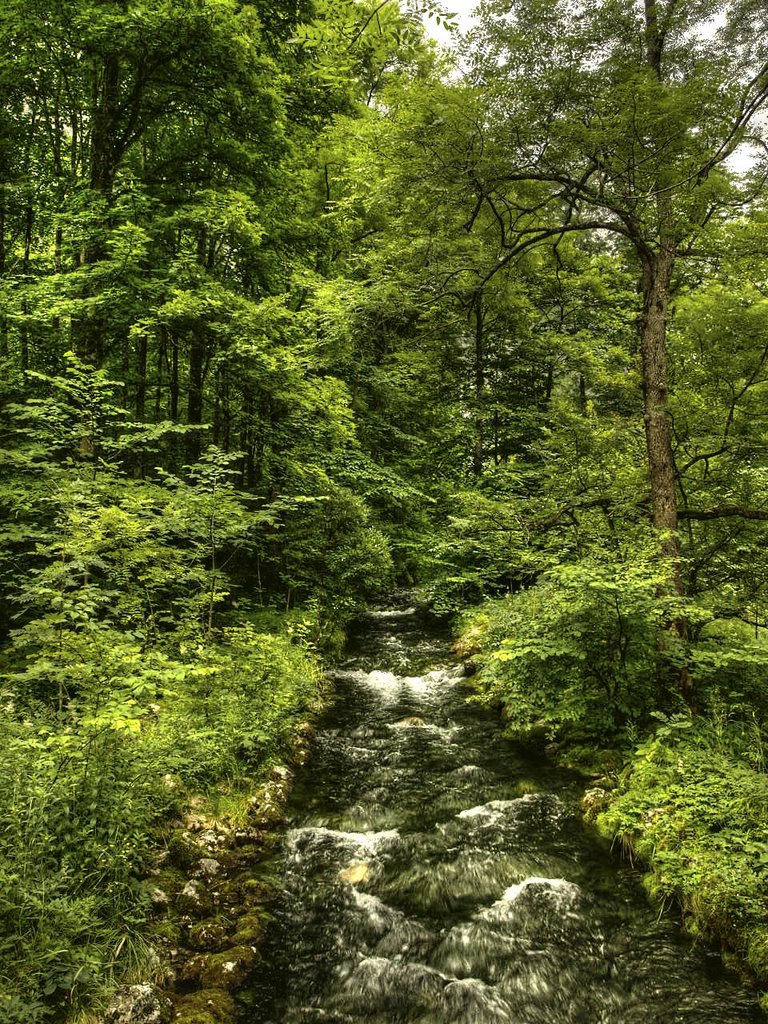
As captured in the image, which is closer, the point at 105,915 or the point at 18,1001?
the point at 18,1001

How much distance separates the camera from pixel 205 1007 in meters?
3.76

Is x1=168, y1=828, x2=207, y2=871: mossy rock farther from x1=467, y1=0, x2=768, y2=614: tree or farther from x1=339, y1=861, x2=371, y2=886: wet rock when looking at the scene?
x1=467, y1=0, x2=768, y2=614: tree

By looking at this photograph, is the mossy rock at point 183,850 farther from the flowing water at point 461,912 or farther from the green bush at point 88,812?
the flowing water at point 461,912

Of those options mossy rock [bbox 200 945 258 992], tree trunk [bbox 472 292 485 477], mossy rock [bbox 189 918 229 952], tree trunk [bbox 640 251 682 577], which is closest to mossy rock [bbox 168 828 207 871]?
mossy rock [bbox 189 918 229 952]

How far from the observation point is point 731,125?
677cm

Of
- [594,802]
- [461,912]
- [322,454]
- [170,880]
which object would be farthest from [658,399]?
[170,880]

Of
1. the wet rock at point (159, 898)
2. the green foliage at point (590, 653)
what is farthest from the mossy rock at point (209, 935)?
the green foliage at point (590, 653)

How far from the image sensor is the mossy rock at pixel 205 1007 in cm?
364

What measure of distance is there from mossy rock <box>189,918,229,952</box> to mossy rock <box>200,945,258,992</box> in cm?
9

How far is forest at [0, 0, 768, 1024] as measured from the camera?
14.3 ft

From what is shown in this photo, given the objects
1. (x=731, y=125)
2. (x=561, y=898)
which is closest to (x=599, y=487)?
(x=731, y=125)

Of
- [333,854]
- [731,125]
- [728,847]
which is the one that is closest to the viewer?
[728,847]

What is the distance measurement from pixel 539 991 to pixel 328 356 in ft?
39.8

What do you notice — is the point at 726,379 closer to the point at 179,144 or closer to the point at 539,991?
the point at 539,991
